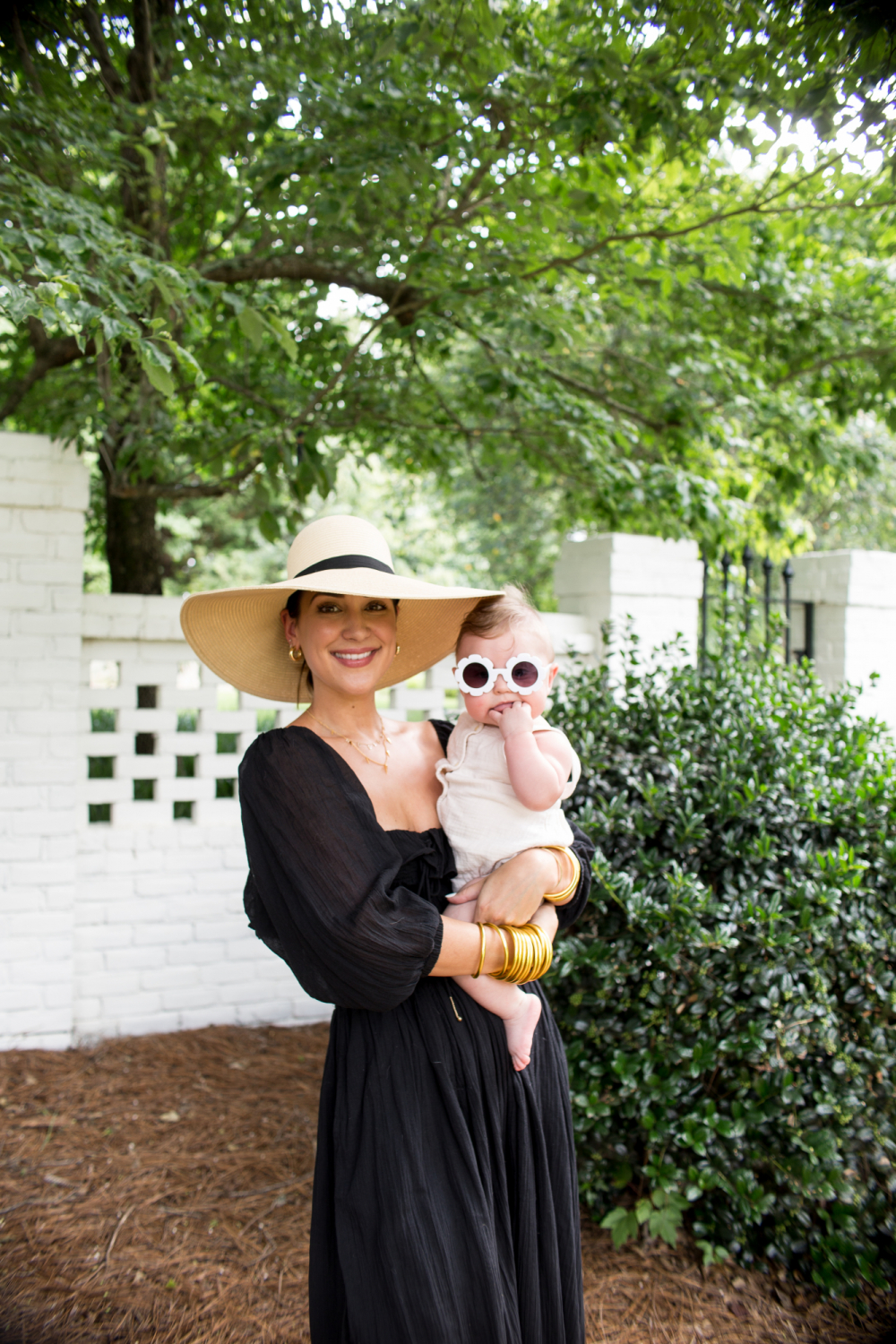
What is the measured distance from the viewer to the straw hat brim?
165 cm

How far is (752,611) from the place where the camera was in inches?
183

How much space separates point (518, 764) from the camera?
1.60 m

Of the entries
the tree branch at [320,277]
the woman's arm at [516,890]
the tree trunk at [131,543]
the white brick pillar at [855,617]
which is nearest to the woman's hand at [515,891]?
the woman's arm at [516,890]

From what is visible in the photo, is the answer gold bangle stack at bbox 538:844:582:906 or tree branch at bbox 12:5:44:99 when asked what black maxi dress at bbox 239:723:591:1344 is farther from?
tree branch at bbox 12:5:44:99

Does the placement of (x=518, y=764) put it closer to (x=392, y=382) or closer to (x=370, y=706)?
(x=370, y=706)

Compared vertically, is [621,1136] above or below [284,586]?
below

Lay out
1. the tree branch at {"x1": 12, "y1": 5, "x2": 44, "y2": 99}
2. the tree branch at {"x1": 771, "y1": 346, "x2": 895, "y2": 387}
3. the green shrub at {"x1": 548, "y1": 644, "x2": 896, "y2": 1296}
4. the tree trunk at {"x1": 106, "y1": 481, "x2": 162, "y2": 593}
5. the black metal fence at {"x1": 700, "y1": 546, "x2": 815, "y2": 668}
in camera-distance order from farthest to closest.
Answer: the tree branch at {"x1": 771, "y1": 346, "x2": 895, "y2": 387}, the tree trunk at {"x1": 106, "y1": 481, "x2": 162, "y2": 593}, the black metal fence at {"x1": 700, "y1": 546, "x2": 815, "y2": 668}, the tree branch at {"x1": 12, "y1": 5, "x2": 44, "y2": 99}, the green shrub at {"x1": 548, "y1": 644, "x2": 896, "y2": 1296}

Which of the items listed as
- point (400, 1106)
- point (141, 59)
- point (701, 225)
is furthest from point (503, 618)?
point (141, 59)

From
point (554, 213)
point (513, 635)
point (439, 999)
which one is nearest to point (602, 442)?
point (554, 213)

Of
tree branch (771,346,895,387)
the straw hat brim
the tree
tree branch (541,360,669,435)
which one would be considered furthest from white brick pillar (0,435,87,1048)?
tree branch (771,346,895,387)

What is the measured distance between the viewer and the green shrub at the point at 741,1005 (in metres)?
2.46

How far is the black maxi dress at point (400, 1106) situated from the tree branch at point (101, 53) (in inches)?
120

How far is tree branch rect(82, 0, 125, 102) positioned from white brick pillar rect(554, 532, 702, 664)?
256 centimetres

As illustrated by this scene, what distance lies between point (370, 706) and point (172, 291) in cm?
165
